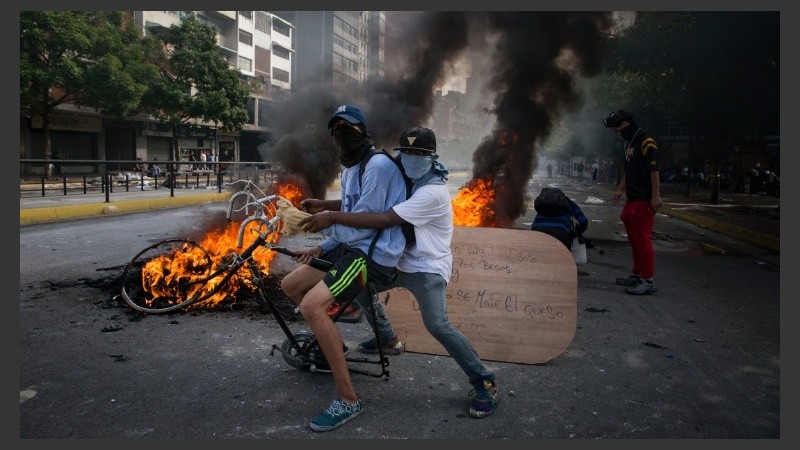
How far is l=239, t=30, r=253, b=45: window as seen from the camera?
143 feet

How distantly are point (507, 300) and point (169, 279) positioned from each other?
306 cm

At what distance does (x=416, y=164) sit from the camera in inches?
114

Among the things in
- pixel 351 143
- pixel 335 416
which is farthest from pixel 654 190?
pixel 335 416

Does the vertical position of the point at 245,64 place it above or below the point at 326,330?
above

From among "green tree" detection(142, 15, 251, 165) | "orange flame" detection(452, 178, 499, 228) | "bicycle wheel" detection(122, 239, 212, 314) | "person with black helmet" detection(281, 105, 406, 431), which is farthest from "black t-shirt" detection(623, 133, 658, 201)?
"green tree" detection(142, 15, 251, 165)

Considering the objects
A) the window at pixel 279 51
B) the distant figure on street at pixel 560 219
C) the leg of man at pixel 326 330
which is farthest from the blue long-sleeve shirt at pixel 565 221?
the window at pixel 279 51

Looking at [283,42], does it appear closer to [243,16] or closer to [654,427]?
[243,16]

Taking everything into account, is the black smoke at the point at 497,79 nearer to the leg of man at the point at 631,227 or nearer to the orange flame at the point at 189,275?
the leg of man at the point at 631,227

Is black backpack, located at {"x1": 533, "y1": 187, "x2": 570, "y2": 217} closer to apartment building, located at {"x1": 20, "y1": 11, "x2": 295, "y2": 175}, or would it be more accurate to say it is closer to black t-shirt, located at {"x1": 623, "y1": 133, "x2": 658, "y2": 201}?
black t-shirt, located at {"x1": 623, "y1": 133, "x2": 658, "y2": 201}

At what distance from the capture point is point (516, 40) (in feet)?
41.9

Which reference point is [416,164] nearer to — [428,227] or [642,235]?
[428,227]

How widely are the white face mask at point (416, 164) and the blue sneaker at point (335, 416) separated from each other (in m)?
1.25

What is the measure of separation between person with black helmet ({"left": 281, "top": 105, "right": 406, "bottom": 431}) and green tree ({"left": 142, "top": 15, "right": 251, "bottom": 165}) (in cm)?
2844

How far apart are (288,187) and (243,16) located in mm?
39461
